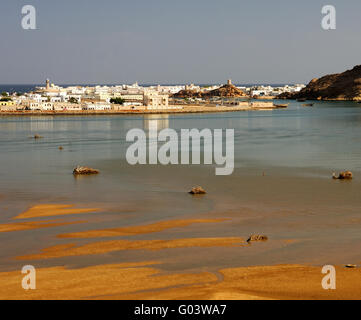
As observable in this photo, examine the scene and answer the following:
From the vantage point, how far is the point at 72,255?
8.66 metres

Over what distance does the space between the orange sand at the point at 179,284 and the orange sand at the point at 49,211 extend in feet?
11.5

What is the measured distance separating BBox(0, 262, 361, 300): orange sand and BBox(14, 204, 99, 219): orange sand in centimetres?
350

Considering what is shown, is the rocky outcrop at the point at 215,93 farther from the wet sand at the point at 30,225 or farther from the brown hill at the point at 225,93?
the wet sand at the point at 30,225

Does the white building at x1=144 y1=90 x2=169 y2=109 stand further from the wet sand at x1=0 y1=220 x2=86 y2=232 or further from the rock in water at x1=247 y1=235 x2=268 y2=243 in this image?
the rock in water at x1=247 y1=235 x2=268 y2=243

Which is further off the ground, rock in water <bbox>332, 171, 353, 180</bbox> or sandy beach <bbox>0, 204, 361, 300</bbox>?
rock in water <bbox>332, 171, 353, 180</bbox>

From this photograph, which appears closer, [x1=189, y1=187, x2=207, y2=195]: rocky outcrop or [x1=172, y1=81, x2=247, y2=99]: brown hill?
[x1=189, y1=187, x2=207, y2=195]: rocky outcrop

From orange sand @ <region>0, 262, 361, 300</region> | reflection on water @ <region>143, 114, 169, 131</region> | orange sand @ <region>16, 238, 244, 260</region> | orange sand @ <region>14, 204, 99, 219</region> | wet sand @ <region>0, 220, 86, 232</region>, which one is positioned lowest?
orange sand @ <region>0, 262, 361, 300</region>

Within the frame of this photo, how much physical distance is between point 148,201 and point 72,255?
4.21 m

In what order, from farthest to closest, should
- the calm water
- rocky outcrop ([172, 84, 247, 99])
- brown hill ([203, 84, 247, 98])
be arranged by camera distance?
brown hill ([203, 84, 247, 98]) → rocky outcrop ([172, 84, 247, 99]) → the calm water

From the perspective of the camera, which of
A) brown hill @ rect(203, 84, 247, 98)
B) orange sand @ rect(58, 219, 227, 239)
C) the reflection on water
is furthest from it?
brown hill @ rect(203, 84, 247, 98)

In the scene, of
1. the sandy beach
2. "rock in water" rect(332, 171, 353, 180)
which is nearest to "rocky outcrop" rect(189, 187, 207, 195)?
"rock in water" rect(332, 171, 353, 180)

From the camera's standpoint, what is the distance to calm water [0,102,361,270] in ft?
28.7

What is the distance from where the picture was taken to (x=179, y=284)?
7367 millimetres
